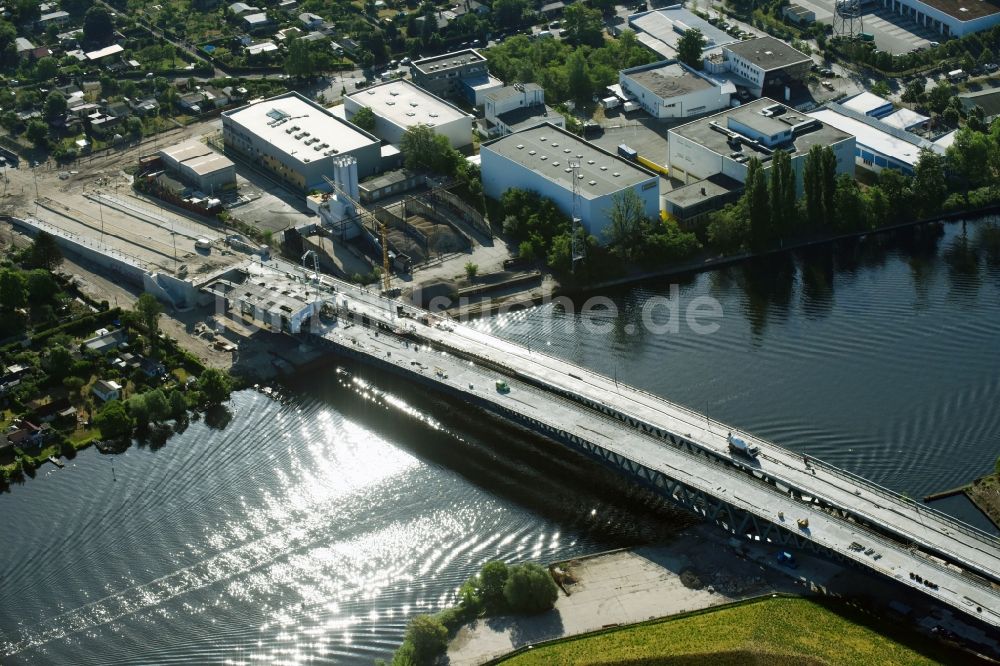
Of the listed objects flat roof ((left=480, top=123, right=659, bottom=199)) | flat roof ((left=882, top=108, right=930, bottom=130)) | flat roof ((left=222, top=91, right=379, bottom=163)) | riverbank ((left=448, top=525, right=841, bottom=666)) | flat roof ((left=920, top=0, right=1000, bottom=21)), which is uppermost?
flat roof ((left=920, top=0, right=1000, bottom=21))

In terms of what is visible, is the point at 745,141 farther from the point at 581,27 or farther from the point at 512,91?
the point at 581,27

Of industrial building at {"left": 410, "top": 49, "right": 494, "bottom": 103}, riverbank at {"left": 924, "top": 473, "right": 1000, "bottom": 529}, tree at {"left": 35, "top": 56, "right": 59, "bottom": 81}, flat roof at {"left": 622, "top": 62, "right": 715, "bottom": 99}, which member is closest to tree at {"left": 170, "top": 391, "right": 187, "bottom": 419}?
riverbank at {"left": 924, "top": 473, "right": 1000, "bottom": 529}

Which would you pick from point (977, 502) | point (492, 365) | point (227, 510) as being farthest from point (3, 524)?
point (977, 502)

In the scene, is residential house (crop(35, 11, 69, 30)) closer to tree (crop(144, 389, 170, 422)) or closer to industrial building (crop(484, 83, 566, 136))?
industrial building (crop(484, 83, 566, 136))

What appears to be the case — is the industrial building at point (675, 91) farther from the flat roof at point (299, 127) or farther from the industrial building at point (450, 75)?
the flat roof at point (299, 127)

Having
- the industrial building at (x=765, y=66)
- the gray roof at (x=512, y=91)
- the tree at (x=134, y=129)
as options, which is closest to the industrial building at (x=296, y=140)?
the tree at (x=134, y=129)

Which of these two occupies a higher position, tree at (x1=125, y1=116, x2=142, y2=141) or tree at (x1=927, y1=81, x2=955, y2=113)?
tree at (x1=927, y1=81, x2=955, y2=113)
